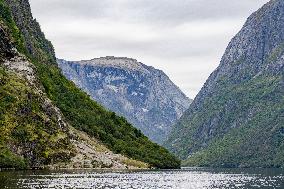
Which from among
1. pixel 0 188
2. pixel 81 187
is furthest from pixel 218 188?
pixel 0 188

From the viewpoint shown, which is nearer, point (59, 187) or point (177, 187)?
point (59, 187)

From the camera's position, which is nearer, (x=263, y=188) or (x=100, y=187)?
(x=100, y=187)

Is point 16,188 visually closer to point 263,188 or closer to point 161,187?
point 161,187

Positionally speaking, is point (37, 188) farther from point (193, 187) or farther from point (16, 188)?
point (193, 187)

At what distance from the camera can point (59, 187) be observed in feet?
456

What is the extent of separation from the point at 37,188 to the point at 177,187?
42734 millimetres

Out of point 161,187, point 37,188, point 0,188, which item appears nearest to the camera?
point 0,188

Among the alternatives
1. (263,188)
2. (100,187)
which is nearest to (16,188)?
(100,187)

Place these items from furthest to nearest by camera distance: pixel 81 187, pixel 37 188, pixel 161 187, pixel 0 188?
pixel 161 187
pixel 81 187
pixel 37 188
pixel 0 188

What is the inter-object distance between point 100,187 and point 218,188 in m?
34.4

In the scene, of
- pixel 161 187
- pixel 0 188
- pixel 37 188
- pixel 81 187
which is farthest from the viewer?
pixel 161 187

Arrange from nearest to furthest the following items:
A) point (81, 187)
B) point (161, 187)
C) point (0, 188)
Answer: point (0, 188) → point (81, 187) → point (161, 187)

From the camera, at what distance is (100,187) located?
146 metres

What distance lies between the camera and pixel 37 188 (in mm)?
133000
